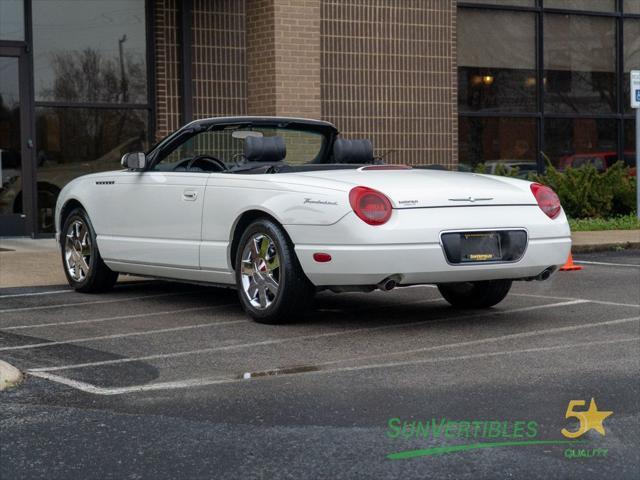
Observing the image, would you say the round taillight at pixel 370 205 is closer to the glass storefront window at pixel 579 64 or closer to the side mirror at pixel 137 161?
the side mirror at pixel 137 161

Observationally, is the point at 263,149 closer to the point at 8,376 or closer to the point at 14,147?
the point at 8,376

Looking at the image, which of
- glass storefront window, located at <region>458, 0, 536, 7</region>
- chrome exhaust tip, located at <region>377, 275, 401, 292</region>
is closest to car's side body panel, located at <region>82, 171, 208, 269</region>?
chrome exhaust tip, located at <region>377, 275, 401, 292</region>

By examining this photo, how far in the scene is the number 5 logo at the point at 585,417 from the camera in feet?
16.9

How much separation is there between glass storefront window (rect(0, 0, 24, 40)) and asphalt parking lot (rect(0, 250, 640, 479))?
692cm

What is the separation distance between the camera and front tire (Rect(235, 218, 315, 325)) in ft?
26.8

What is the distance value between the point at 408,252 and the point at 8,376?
2710 mm

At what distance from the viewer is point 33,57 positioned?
52.9 feet

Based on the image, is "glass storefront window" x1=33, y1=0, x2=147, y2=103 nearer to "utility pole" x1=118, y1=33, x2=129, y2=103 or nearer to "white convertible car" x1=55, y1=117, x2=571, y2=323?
"utility pole" x1=118, y1=33, x2=129, y2=103

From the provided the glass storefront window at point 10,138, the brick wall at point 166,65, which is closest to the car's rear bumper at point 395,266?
the glass storefront window at point 10,138

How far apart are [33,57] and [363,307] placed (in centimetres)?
834

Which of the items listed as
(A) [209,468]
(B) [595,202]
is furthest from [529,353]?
(B) [595,202]

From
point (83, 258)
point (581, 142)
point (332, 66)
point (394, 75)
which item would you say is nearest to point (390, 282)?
point (83, 258)

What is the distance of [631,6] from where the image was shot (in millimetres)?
21250

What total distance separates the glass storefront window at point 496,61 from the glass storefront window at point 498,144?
0.75 feet
